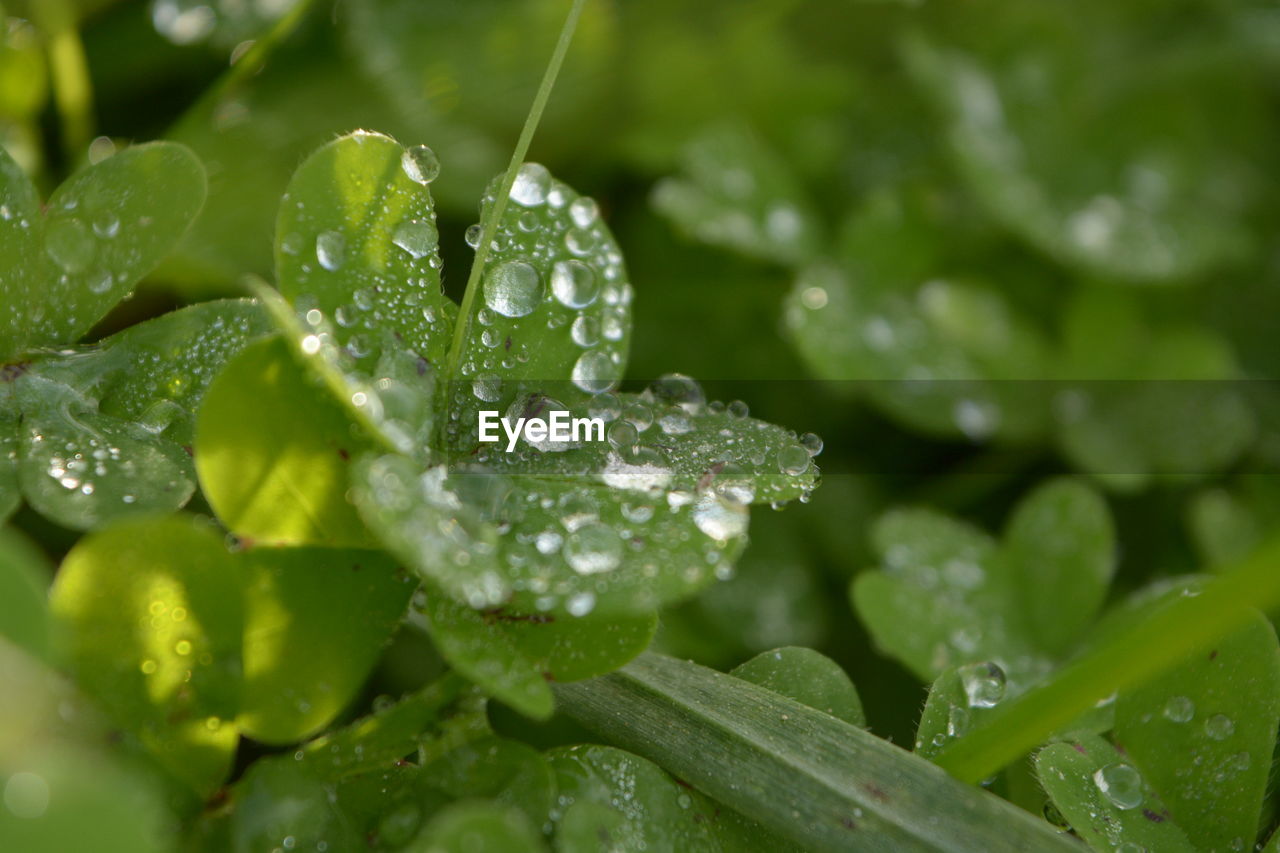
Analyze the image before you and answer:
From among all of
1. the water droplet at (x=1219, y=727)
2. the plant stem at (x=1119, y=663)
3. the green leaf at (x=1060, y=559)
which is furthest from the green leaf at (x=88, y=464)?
the green leaf at (x=1060, y=559)

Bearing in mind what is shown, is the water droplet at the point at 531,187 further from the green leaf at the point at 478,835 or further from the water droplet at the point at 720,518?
the green leaf at the point at 478,835

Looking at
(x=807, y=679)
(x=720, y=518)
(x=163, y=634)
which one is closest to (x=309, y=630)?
(x=163, y=634)

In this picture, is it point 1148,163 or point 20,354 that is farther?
point 1148,163

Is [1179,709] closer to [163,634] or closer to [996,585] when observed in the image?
[996,585]

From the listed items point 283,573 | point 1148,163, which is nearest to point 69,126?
point 283,573

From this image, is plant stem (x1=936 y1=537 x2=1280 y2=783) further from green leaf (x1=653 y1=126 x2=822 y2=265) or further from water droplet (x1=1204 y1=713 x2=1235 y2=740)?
green leaf (x1=653 y1=126 x2=822 y2=265)

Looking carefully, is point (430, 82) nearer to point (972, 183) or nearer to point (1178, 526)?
point (972, 183)
